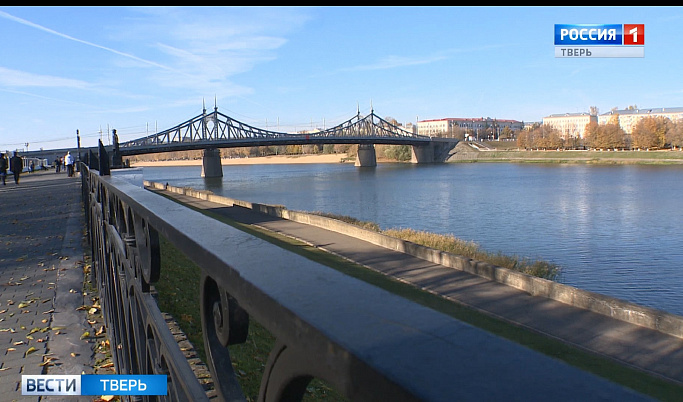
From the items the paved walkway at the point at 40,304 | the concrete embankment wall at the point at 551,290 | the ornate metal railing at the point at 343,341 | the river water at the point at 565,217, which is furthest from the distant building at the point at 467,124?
the ornate metal railing at the point at 343,341

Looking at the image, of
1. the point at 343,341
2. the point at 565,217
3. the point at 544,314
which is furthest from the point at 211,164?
the point at 343,341

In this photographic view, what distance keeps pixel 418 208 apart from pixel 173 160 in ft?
396

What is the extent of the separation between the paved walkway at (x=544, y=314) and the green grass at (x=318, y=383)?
0.29m

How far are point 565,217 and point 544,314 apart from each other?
14.9 metres

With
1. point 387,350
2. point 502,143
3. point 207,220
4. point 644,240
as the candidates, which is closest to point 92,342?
point 207,220

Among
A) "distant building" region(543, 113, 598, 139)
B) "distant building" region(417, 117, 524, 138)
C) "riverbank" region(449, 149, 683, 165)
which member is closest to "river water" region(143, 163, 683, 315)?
"riverbank" region(449, 149, 683, 165)

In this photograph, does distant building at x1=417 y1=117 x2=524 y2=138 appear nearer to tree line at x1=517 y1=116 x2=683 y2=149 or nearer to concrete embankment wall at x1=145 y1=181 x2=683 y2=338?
tree line at x1=517 y1=116 x2=683 y2=149

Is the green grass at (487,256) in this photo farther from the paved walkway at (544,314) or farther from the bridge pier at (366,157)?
the bridge pier at (366,157)

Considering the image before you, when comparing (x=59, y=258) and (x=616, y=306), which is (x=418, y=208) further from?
(x=59, y=258)

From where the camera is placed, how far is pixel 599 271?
533 inches

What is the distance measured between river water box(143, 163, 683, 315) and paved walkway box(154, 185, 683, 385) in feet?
9.77

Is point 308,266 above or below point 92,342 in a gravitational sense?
above

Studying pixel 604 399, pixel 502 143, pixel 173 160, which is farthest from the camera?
pixel 173 160

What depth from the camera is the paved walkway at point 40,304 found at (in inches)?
133
